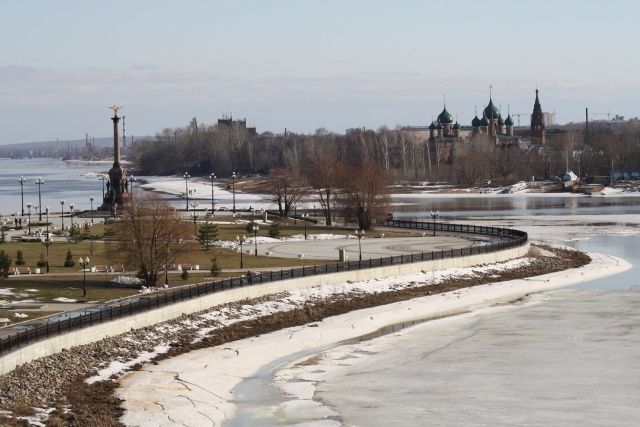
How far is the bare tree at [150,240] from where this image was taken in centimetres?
5281

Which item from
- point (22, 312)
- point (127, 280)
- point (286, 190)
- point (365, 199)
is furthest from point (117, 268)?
point (286, 190)

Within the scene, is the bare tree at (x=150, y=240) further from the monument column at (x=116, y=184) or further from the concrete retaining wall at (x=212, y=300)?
the monument column at (x=116, y=184)

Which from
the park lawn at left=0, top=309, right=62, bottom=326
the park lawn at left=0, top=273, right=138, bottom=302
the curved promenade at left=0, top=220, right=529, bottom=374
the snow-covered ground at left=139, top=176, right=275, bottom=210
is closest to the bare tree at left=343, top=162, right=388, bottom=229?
the curved promenade at left=0, top=220, right=529, bottom=374

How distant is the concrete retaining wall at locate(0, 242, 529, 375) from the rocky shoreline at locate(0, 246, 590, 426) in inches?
9.7

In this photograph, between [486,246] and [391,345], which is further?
[486,246]

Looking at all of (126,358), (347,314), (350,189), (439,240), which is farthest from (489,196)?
(126,358)

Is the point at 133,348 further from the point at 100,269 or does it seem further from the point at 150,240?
the point at 100,269

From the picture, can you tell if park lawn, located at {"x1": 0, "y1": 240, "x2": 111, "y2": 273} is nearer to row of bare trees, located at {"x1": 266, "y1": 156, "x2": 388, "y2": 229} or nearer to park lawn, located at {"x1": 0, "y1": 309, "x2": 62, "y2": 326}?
park lawn, located at {"x1": 0, "y1": 309, "x2": 62, "y2": 326}

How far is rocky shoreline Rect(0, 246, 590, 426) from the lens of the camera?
31547mm

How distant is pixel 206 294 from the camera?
157 ft

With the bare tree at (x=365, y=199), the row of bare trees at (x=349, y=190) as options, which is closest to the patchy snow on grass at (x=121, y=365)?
the bare tree at (x=365, y=199)

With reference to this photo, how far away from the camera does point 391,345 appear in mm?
43531

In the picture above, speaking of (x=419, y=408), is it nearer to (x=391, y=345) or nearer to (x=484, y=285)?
(x=391, y=345)

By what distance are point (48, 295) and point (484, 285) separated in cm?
2316
